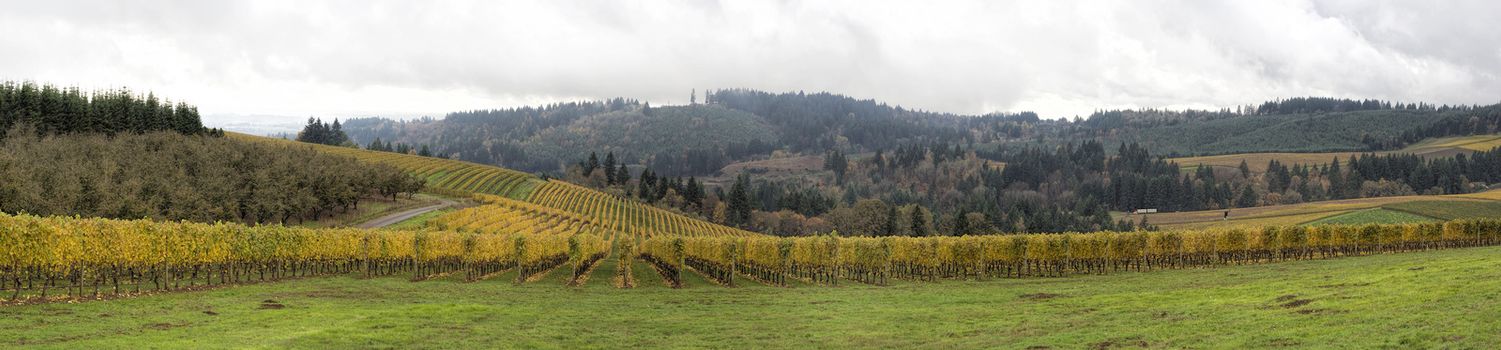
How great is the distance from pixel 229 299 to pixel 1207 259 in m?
86.1

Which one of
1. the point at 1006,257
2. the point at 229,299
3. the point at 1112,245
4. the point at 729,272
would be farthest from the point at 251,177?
the point at 1112,245

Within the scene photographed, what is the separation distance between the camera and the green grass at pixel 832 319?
28.2 metres

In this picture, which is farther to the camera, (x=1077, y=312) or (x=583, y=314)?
(x=583, y=314)

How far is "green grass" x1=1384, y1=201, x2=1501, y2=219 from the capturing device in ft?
496

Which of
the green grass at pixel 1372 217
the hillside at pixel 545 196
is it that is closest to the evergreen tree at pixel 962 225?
the hillside at pixel 545 196

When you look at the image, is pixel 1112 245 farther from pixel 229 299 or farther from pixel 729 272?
pixel 229 299

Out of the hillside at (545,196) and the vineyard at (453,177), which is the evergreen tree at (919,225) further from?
the vineyard at (453,177)

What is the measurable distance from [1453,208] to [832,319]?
16685 cm

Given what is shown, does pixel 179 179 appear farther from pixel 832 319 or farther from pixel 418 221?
pixel 832 319

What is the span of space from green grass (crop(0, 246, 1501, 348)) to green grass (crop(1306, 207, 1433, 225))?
122 metres

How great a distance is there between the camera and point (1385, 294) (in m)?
34.6

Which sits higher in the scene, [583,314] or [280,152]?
[280,152]

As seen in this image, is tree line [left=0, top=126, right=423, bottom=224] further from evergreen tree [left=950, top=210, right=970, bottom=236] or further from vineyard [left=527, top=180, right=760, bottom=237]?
evergreen tree [left=950, top=210, right=970, bottom=236]

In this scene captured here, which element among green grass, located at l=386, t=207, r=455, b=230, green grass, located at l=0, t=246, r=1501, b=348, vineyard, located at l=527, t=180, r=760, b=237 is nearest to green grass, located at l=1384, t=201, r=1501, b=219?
vineyard, located at l=527, t=180, r=760, b=237
